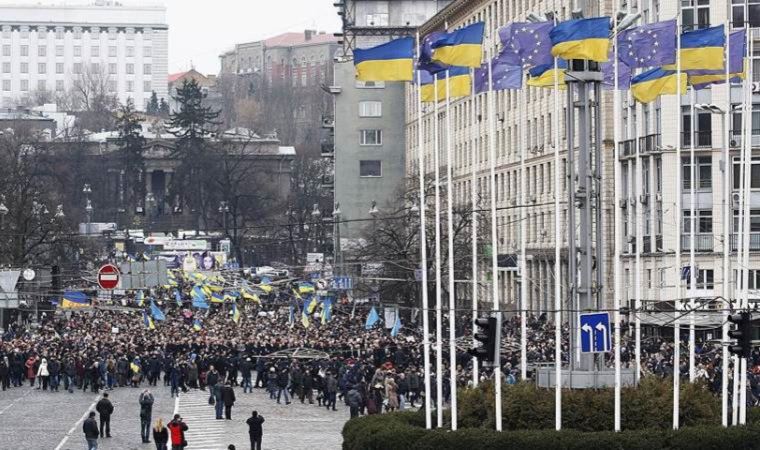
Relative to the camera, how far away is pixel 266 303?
349ft

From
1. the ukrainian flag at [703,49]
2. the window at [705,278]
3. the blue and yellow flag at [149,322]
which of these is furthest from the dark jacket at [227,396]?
the blue and yellow flag at [149,322]

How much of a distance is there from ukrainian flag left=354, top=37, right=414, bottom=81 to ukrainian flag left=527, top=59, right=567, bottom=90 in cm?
243

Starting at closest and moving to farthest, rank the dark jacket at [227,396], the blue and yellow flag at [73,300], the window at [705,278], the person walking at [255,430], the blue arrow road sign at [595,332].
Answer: the blue arrow road sign at [595,332] < the person walking at [255,430] < the dark jacket at [227,396] < the window at [705,278] < the blue and yellow flag at [73,300]

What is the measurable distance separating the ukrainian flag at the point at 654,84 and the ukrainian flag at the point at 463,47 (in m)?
3.41

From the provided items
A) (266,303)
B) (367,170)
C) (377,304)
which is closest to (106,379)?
(377,304)

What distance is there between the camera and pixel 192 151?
193 metres

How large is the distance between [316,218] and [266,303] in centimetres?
4223

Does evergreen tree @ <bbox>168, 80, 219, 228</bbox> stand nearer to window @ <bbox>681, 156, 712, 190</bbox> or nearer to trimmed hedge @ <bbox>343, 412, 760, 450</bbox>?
window @ <bbox>681, 156, 712, 190</bbox>

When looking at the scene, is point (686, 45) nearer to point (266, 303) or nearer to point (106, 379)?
point (106, 379)

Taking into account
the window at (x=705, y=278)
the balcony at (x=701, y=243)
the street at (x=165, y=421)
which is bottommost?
the street at (x=165, y=421)

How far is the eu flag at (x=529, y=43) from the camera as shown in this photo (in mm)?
40000

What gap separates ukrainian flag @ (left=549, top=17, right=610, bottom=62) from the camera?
38500 mm

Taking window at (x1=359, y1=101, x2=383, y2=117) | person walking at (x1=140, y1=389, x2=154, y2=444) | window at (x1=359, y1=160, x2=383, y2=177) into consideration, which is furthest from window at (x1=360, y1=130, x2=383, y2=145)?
person walking at (x1=140, y1=389, x2=154, y2=444)

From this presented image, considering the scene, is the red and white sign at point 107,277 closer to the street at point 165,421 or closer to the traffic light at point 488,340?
the street at point 165,421
